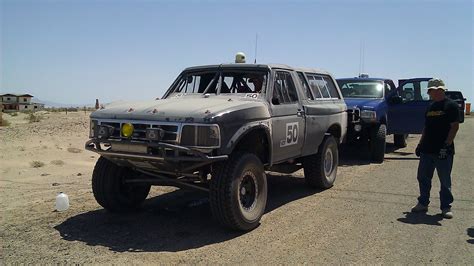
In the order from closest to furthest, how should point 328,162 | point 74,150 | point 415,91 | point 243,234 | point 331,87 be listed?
point 243,234
point 328,162
point 331,87
point 415,91
point 74,150

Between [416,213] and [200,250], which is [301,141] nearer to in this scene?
[416,213]

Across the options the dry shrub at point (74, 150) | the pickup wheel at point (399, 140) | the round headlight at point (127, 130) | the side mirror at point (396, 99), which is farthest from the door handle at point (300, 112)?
the dry shrub at point (74, 150)

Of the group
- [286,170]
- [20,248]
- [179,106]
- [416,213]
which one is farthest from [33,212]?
[416,213]

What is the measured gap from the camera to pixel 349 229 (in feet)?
17.9

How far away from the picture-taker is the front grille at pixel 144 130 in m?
4.85

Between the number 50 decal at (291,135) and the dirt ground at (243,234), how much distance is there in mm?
942

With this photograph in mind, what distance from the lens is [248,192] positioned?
5.64 m

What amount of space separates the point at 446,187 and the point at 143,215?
13.3ft

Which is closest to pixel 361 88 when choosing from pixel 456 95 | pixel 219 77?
pixel 456 95

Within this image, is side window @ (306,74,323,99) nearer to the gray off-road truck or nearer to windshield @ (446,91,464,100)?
the gray off-road truck

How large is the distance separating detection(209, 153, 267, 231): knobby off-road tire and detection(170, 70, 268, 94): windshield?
1309mm

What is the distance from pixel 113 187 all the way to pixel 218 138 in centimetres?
191

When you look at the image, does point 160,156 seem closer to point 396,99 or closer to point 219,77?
point 219,77

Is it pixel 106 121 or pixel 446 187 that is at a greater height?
pixel 106 121
